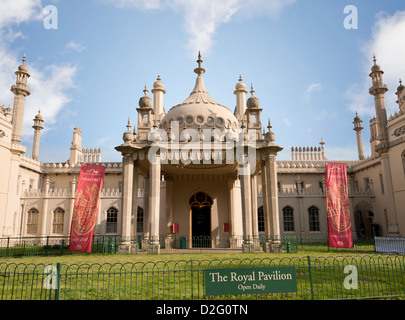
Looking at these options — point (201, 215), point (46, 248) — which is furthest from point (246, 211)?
point (46, 248)

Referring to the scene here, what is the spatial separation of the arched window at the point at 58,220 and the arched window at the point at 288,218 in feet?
86.0

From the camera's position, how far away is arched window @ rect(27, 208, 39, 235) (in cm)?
3350

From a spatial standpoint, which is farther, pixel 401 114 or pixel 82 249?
pixel 401 114

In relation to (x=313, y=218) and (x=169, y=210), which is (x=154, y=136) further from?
(x=313, y=218)

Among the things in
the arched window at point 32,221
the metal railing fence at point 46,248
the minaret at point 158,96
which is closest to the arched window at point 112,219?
the metal railing fence at point 46,248

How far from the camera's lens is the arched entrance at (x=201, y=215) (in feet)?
79.6

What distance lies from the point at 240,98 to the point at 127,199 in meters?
18.2

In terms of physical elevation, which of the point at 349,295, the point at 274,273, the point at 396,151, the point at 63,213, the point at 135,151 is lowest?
the point at 349,295

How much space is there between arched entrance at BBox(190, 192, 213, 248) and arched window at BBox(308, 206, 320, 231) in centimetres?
1636

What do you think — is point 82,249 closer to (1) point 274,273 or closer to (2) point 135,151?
(2) point 135,151

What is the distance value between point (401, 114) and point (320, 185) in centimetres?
1384

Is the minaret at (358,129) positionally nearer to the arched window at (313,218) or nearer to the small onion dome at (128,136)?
the arched window at (313,218)
